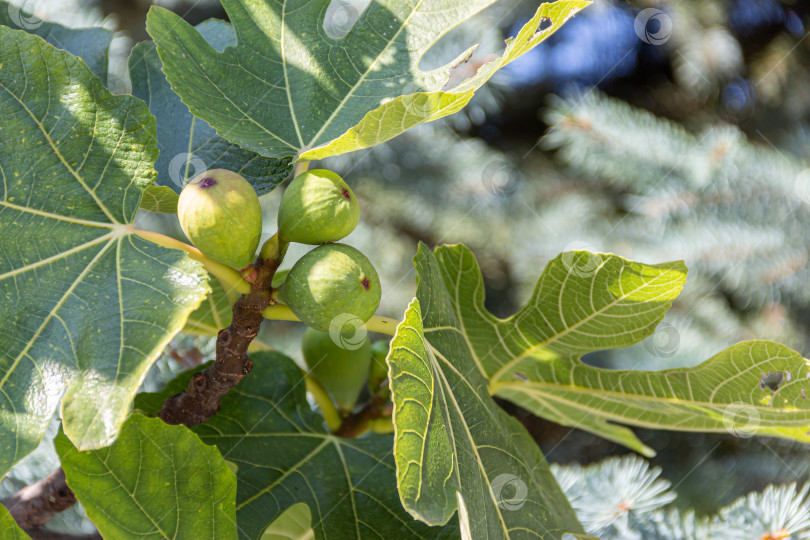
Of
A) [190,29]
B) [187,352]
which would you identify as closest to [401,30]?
[190,29]

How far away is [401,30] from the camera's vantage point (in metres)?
0.50

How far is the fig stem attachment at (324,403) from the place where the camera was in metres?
0.62

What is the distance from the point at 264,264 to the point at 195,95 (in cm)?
14

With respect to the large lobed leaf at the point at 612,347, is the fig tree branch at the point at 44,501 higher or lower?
lower

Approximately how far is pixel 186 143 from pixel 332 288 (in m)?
0.24

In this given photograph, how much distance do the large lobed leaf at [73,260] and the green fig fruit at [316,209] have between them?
72mm
